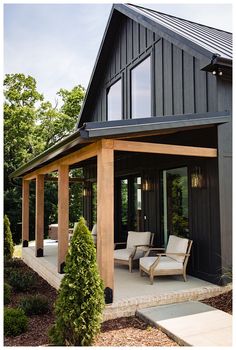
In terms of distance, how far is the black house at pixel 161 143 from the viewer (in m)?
4.98

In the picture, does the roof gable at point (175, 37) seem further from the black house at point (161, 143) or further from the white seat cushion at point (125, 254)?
the white seat cushion at point (125, 254)

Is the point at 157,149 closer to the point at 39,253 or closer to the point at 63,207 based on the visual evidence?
the point at 63,207

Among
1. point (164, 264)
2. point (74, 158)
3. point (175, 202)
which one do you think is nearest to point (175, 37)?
point (74, 158)

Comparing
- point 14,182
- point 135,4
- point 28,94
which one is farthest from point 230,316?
point 28,94

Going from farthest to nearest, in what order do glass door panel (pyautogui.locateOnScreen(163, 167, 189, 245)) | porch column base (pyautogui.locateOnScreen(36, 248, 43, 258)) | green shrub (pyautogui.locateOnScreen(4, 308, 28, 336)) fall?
porch column base (pyautogui.locateOnScreen(36, 248, 43, 258)) < glass door panel (pyautogui.locateOnScreen(163, 167, 189, 245)) < green shrub (pyautogui.locateOnScreen(4, 308, 28, 336))

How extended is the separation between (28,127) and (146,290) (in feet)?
50.4

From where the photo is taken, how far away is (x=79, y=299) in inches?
159

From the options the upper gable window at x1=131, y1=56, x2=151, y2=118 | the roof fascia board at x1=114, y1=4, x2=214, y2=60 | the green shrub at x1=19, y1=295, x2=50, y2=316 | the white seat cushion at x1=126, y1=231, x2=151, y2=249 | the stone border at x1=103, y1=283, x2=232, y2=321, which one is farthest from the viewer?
the upper gable window at x1=131, y1=56, x2=151, y2=118

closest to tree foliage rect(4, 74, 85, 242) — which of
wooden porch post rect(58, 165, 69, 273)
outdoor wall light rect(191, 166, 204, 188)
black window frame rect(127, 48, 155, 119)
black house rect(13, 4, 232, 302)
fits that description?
black house rect(13, 4, 232, 302)

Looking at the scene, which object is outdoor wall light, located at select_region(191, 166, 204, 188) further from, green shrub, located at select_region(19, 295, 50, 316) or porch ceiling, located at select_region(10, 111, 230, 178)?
green shrub, located at select_region(19, 295, 50, 316)

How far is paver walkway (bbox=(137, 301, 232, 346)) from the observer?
391 cm

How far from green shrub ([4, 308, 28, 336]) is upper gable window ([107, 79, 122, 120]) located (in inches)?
267

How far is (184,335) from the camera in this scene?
4.01m

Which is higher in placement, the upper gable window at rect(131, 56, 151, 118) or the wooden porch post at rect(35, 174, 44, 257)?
the upper gable window at rect(131, 56, 151, 118)
